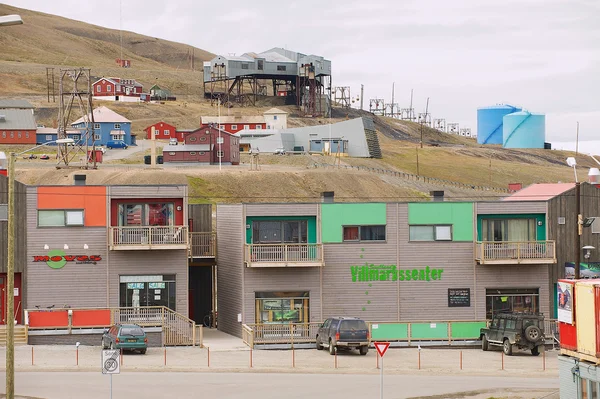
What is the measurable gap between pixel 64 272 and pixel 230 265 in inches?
332

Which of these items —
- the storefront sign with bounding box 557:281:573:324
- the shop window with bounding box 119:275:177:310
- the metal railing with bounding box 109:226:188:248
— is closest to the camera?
the storefront sign with bounding box 557:281:573:324

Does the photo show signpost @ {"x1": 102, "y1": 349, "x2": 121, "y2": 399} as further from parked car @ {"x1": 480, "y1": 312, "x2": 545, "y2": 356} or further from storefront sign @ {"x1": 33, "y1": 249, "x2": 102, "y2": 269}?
parked car @ {"x1": 480, "y1": 312, "x2": 545, "y2": 356}

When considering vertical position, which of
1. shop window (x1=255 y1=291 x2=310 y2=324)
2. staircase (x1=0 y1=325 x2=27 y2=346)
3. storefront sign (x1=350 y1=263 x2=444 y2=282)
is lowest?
staircase (x1=0 y1=325 x2=27 y2=346)

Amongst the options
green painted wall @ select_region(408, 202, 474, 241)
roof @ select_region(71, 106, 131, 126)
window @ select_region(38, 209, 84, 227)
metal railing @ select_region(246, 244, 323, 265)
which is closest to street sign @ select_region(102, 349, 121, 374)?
metal railing @ select_region(246, 244, 323, 265)

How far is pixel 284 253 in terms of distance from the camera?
52906 mm

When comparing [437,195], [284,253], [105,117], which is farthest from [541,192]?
[105,117]

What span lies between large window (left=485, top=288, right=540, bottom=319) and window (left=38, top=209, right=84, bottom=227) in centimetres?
2074

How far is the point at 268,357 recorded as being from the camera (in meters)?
46.8

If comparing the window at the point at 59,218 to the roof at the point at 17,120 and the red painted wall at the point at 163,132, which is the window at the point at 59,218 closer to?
the roof at the point at 17,120

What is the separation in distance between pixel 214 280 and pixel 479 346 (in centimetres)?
1580

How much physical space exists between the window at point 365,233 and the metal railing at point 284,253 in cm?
196

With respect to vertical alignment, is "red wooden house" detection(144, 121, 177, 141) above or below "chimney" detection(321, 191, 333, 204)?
above

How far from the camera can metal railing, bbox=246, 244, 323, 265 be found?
52875 mm

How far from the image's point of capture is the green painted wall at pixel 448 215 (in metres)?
54.8
